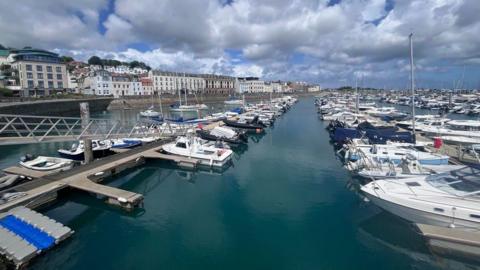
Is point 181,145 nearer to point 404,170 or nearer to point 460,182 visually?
point 404,170

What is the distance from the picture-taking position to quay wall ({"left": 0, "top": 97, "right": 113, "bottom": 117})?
55.2 metres

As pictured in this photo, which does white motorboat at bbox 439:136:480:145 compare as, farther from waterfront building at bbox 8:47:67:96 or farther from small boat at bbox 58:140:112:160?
waterfront building at bbox 8:47:67:96

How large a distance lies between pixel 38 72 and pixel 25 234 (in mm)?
114070

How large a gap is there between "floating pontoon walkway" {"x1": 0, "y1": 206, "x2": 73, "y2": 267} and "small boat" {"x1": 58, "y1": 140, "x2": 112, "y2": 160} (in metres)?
13.1

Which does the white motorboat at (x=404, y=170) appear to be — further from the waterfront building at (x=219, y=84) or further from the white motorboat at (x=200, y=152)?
the waterfront building at (x=219, y=84)

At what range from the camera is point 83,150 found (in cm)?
2505

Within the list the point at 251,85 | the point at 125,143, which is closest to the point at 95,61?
the point at 251,85

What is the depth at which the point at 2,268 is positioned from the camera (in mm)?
9016

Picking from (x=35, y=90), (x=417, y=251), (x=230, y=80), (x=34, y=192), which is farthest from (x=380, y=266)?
(x=230, y=80)

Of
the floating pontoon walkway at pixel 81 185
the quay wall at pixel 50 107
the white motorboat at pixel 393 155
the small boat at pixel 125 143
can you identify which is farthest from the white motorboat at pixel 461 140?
the quay wall at pixel 50 107

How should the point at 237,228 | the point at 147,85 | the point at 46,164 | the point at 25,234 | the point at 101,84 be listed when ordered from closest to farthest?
the point at 25,234 → the point at 237,228 → the point at 46,164 → the point at 101,84 → the point at 147,85

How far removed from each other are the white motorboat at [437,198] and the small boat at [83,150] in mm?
24426

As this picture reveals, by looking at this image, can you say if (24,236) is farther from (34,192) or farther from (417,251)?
(417,251)

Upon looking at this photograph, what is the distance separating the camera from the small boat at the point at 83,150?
82.0ft
